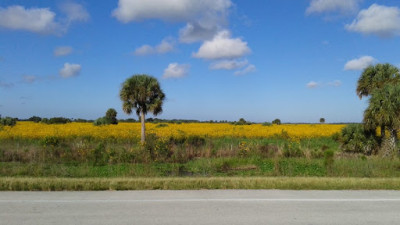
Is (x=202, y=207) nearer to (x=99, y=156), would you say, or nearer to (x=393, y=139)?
(x=99, y=156)

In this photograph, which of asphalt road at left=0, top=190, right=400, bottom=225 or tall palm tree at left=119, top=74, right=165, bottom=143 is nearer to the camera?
asphalt road at left=0, top=190, right=400, bottom=225

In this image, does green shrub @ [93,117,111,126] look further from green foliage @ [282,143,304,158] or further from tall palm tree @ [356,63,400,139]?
tall palm tree @ [356,63,400,139]

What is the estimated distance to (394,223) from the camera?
606 cm

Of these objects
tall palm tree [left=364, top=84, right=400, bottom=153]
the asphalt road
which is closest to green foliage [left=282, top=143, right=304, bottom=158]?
tall palm tree [left=364, top=84, right=400, bottom=153]

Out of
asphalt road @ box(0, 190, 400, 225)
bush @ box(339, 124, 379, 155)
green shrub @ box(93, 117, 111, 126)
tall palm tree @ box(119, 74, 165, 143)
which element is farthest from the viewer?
green shrub @ box(93, 117, 111, 126)

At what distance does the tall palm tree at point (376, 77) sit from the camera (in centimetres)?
2255

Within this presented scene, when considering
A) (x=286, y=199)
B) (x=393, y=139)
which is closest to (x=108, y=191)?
(x=286, y=199)

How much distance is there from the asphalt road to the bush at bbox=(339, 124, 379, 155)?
11679mm

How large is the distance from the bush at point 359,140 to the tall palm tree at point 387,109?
1.90 meters

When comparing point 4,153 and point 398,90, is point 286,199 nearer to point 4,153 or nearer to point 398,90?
point 398,90

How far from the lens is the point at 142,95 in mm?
21406

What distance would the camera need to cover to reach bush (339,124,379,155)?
19.7 meters

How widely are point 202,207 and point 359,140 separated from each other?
625 inches

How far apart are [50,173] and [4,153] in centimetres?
532
